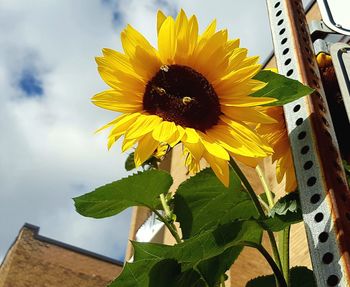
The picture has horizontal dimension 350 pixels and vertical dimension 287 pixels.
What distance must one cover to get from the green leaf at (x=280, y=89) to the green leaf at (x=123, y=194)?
0.22 meters

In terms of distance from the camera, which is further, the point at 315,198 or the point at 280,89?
the point at 280,89

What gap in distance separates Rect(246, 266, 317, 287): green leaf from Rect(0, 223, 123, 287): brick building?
1216 cm

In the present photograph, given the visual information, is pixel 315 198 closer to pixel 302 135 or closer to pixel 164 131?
pixel 302 135

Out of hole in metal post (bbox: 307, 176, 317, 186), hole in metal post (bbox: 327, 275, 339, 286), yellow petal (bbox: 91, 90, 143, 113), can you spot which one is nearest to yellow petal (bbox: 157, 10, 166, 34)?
yellow petal (bbox: 91, 90, 143, 113)

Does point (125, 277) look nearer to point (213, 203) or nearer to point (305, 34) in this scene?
point (213, 203)

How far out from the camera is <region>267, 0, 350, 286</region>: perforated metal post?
54 centimetres

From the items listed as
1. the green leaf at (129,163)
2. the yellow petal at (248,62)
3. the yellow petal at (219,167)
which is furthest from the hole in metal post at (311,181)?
the green leaf at (129,163)

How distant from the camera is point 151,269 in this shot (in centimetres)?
74

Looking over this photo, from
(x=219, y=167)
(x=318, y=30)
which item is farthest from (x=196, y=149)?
(x=318, y=30)

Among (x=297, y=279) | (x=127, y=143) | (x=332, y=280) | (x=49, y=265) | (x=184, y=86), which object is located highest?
(x=49, y=265)

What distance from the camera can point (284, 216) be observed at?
2.43ft

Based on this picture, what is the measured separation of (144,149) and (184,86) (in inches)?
5.3

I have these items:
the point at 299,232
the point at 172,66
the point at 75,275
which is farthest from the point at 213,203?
the point at 75,275

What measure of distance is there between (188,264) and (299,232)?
17.6 feet
